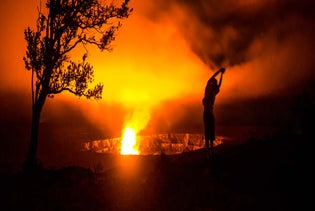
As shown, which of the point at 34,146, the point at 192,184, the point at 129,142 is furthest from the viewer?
the point at 129,142

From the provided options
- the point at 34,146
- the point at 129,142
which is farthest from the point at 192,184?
the point at 129,142

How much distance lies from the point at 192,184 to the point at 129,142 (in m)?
19.4

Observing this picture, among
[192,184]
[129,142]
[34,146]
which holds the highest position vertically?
[129,142]

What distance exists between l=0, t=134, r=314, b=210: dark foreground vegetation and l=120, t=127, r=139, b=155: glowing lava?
1040cm

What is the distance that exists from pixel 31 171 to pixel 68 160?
720 centimetres

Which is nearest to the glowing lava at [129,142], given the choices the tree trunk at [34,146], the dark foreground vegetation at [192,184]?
the tree trunk at [34,146]

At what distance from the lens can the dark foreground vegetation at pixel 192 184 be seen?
14219 mm

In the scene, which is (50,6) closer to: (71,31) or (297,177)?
(71,31)

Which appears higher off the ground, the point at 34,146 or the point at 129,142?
the point at 129,142

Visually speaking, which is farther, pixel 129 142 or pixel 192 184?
pixel 129 142

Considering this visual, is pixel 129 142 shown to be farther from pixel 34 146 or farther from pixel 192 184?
pixel 192 184

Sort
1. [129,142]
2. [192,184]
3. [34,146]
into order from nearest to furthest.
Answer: [192,184]
[34,146]
[129,142]

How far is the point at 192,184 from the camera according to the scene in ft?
54.3

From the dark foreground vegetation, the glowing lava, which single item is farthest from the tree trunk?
the glowing lava
